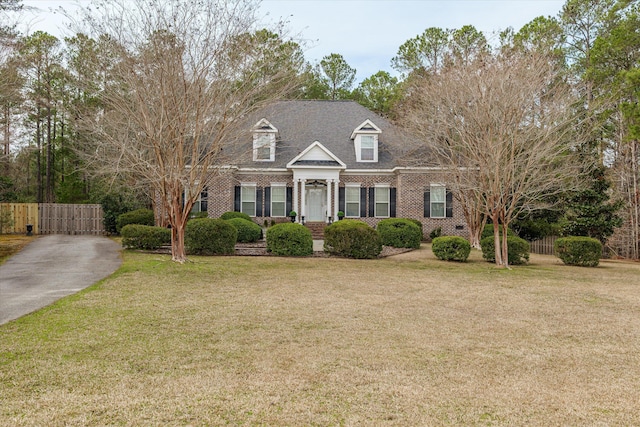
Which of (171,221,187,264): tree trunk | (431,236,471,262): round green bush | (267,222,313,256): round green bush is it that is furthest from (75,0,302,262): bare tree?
(431,236,471,262): round green bush

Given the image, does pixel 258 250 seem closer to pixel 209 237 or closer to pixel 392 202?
pixel 209 237

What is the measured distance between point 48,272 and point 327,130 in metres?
17.8

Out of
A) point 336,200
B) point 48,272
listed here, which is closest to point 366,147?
point 336,200

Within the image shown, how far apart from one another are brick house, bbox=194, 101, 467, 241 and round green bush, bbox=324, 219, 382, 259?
7.46 m

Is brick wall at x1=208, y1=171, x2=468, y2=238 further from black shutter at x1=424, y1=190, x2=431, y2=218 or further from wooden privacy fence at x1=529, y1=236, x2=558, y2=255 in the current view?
wooden privacy fence at x1=529, y1=236, x2=558, y2=255

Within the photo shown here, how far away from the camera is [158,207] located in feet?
70.8

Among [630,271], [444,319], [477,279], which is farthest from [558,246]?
[444,319]

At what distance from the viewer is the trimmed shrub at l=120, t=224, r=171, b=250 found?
15562mm

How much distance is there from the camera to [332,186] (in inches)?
950

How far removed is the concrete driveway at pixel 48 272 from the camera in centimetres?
786

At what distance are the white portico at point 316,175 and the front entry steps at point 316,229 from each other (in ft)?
1.38

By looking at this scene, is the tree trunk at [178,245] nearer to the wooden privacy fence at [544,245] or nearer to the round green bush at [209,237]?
the round green bush at [209,237]

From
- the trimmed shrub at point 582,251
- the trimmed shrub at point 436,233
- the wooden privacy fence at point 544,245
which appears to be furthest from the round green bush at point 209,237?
the wooden privacy fence at point 544,245

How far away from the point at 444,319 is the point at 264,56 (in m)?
8.99
